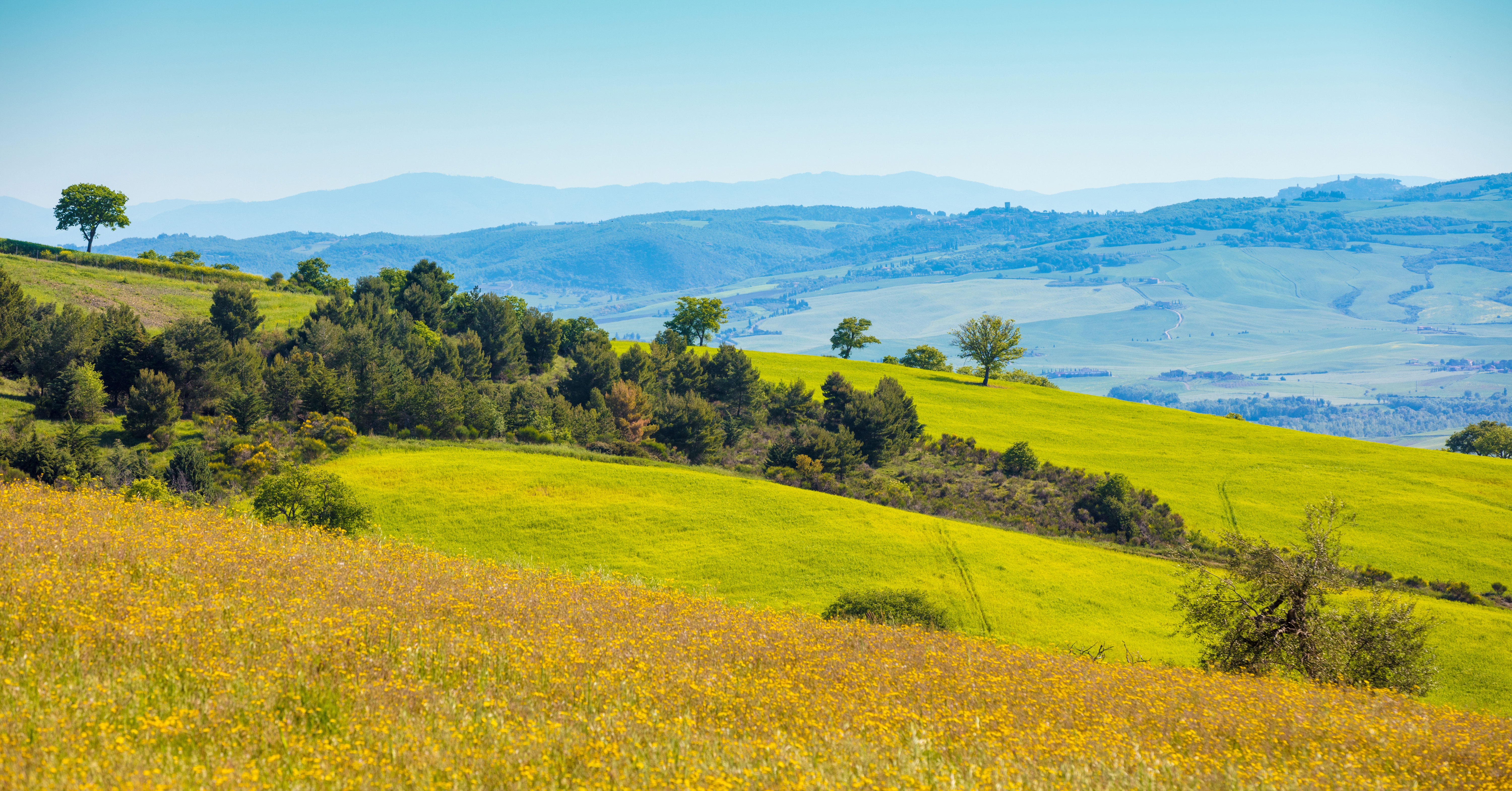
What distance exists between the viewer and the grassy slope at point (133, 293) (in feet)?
230

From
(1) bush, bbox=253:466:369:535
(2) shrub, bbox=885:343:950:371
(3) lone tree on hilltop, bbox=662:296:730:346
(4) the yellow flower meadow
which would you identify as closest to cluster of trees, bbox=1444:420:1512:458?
(2) shrub, bbox=885:343:950:371

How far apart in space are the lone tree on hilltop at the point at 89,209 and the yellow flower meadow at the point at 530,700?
113 m

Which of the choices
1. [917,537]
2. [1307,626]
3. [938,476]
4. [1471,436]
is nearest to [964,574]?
[917,537]

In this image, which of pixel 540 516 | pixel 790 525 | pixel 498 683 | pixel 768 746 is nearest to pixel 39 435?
pixel 540 516

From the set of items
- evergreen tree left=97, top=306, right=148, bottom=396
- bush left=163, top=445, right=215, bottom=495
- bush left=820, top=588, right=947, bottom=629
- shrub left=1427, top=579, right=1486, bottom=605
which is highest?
evergreen tree left=97, top=306, right=148, bottom=396

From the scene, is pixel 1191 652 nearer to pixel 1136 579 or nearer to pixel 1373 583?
pixel 1136 579

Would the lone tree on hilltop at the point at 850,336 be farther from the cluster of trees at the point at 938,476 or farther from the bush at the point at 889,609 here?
the bush at the point at 889,609

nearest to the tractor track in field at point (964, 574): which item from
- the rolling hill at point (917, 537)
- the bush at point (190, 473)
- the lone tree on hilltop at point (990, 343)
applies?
the rolling hill at point (917, 537)

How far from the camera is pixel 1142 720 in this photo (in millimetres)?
12391

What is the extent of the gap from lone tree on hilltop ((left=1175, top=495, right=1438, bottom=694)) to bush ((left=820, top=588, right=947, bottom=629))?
8.41 meters

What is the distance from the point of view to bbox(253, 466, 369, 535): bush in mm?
29453

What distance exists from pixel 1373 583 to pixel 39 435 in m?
64.4

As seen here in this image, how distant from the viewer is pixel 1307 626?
2192cm

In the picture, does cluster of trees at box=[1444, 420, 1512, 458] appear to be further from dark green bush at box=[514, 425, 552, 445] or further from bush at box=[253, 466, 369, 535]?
bush at box=[253, 466, 369, 535]
